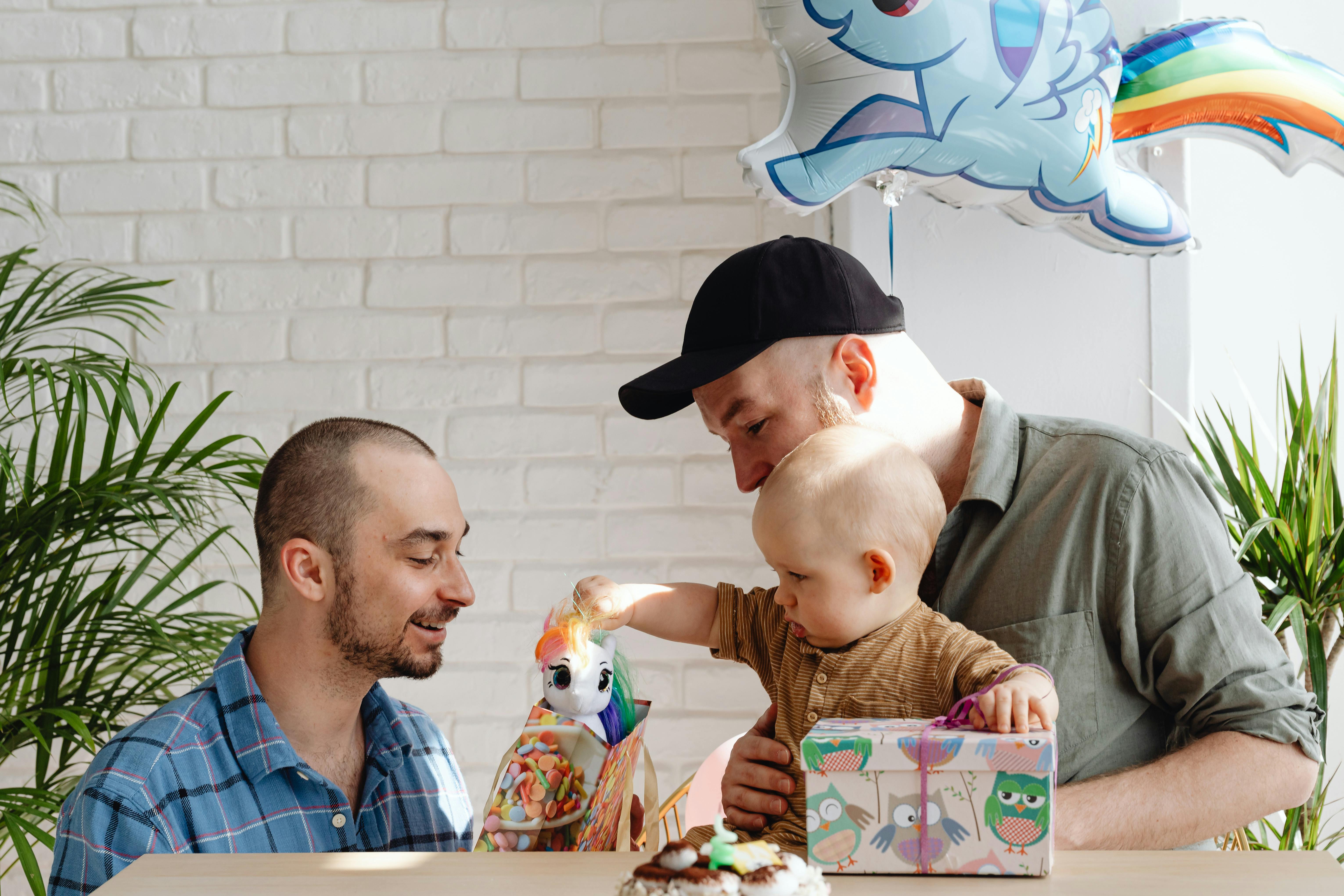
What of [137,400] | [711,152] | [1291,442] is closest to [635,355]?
[711,152]

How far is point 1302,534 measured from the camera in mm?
2002

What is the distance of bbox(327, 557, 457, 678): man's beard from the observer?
1.50 meters

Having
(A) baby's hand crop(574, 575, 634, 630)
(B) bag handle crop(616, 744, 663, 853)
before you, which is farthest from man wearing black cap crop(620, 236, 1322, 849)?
(A) baby's hand crop(574, 575, 634, 630)

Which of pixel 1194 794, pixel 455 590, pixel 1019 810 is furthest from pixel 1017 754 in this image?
pixel 455 590

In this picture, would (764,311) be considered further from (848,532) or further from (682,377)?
(848,532)

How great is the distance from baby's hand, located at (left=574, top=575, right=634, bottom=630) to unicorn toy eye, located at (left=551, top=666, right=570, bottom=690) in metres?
0.11

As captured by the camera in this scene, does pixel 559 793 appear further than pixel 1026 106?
No

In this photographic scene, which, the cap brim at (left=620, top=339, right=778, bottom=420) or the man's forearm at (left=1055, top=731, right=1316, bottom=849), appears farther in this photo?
the cap brim at (left=620, top=339, right=778, bottom=420)

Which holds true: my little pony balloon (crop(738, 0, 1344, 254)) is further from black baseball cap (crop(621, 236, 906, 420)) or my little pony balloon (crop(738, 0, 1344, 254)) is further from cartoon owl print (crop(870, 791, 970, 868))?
cartoon owl print (crop(870, 791, 970, 868))

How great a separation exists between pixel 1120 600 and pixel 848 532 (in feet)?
1.07

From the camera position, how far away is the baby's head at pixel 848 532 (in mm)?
1128

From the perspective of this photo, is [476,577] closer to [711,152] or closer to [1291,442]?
[711,152]

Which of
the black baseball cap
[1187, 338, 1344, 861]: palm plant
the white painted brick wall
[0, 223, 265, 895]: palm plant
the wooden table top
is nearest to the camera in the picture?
the wooden table top

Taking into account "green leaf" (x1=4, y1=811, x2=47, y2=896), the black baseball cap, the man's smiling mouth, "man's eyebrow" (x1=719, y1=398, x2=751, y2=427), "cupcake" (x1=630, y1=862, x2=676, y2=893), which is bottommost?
"green leaf" (x1=4, y1=811, x2=47, y2=896)
